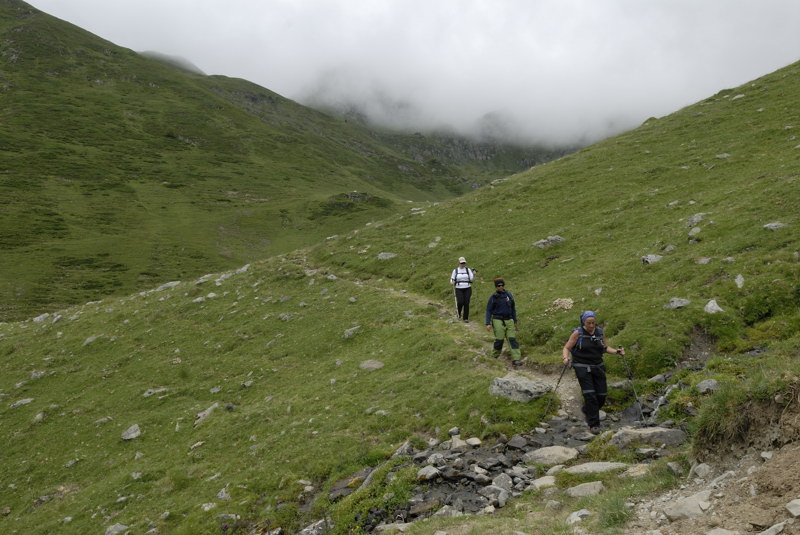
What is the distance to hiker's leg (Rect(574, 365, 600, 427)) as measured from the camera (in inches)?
530

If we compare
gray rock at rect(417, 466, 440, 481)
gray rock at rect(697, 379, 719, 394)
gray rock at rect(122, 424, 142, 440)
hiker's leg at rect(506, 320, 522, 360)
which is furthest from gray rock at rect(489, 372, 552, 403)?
gray rock at rect(122, 424, 142, 440)

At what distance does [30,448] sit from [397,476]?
2324cm

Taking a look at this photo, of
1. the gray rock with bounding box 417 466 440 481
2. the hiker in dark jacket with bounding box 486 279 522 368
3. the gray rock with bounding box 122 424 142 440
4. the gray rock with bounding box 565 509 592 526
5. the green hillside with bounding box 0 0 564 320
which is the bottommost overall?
the gray rock with bounding box 122 424 142 440

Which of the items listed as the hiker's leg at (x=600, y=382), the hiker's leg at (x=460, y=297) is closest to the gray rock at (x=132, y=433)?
the hiker's leg at (x=460, y=297)

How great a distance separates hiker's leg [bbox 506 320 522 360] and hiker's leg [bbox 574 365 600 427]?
5289mm

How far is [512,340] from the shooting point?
65.1ft

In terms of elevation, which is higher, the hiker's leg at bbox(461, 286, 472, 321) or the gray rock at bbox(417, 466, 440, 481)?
the hiker's leg at bbox(461, 286, 472, 321)

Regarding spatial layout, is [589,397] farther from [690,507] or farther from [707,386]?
[690,507]

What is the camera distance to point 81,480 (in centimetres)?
2073

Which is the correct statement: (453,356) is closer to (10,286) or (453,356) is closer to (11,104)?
(10,286)

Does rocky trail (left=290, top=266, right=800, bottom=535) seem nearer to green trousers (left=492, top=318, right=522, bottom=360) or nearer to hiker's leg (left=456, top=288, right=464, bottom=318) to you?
green trousers (left=492, top=318, right=522, bottom=360)

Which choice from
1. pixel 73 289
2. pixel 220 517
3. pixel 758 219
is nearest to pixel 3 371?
pixel 220 517

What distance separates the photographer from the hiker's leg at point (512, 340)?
19266 millimetres

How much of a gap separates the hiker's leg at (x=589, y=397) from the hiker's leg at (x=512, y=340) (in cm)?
529
